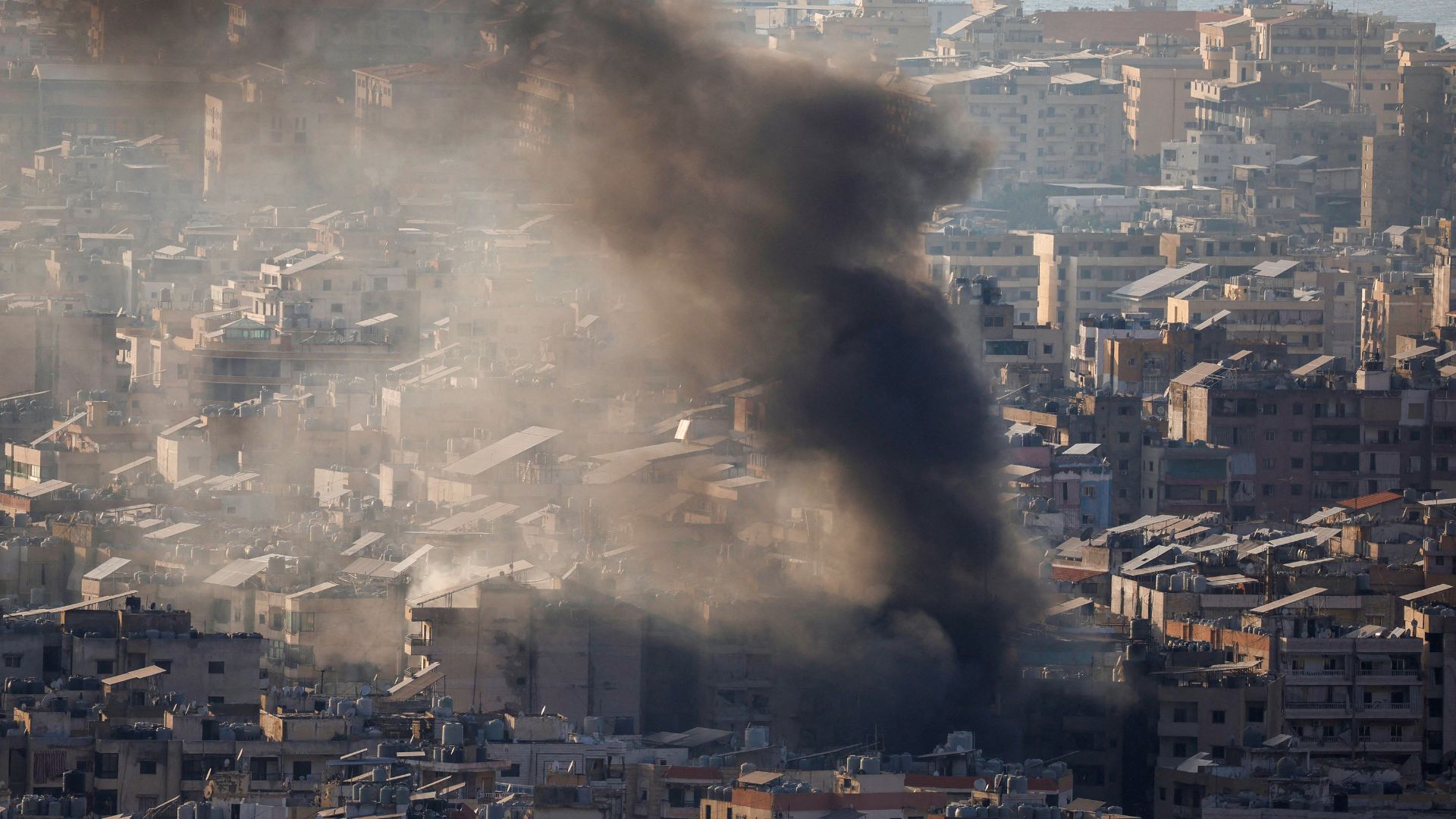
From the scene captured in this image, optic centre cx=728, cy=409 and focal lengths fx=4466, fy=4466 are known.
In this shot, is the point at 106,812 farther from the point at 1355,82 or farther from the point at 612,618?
the point at 1355,82

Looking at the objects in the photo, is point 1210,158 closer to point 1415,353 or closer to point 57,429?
point 1415,353

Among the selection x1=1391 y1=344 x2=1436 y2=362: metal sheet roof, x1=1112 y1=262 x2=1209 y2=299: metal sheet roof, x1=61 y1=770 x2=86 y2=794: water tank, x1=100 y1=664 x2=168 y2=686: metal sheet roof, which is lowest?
x1=61 y1=770 x2=86 y2=794: water tank

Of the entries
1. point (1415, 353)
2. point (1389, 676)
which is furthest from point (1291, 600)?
point (1415, 353)

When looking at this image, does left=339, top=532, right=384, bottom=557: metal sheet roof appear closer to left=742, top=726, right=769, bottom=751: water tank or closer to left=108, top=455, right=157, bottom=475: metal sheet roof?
left=108, top=455, right=157, bottom=475: metal sheet roof

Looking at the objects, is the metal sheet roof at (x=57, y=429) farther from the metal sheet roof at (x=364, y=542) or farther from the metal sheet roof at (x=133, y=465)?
the metal sheet roof at (x=364, y=542)

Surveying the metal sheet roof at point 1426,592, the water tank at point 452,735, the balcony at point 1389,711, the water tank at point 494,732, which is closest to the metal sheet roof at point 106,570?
the water tank at point 494,732

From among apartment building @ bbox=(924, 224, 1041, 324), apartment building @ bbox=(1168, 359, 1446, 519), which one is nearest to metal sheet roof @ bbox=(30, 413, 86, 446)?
apartment building @ bbox=(1168, 359, 1446, 519)

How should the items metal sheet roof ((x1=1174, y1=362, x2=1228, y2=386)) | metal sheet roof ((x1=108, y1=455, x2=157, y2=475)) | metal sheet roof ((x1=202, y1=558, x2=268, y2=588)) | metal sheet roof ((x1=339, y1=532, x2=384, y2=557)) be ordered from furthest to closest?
metal sheet roof ((x1=1174, y1=362, x2=1228, y2=386)) → metal sheet roof ((x1=108, y1=455, x2=157, y2=475)) → metal sheet roof ((x1=339, y1=532, x2=384, y2=557)) → metal sheet roof ((x1=202, y1=558, x2=268, y2=588))
